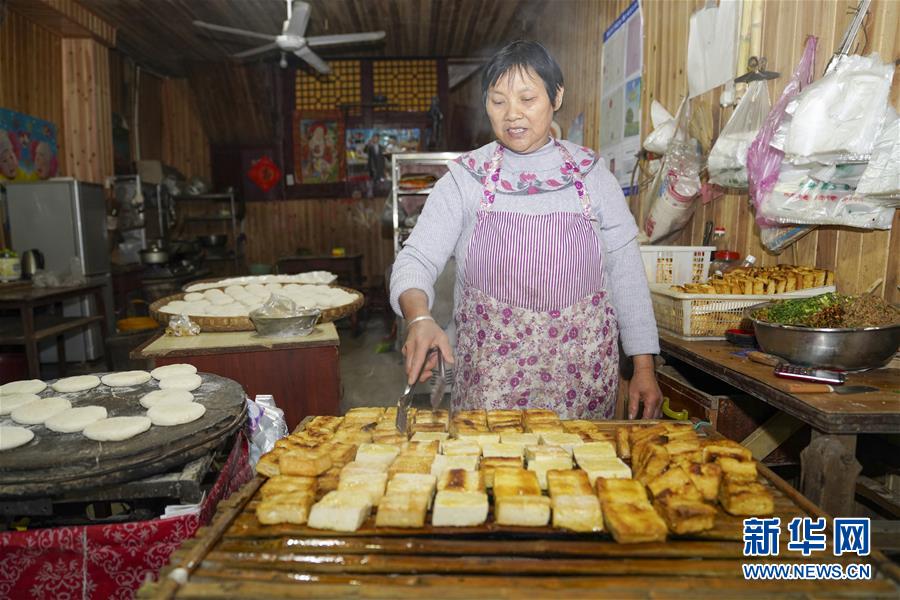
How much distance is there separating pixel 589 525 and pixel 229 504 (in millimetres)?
796

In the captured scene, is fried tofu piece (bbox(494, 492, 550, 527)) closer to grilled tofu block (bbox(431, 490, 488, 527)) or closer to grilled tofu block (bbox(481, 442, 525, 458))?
grilled tofu block (bbox(431, 490, 488, 527))

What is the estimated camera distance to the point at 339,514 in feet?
4.01

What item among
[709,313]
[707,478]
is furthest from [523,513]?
[709,313]

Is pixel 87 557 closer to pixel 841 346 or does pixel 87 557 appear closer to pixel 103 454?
pixel 103 454

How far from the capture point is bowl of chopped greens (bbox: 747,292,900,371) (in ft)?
6.45

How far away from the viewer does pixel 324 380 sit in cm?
305

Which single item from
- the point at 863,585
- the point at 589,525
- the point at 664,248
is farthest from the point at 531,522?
the point at 664,248

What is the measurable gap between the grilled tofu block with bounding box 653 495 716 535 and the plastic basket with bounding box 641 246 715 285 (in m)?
2.28

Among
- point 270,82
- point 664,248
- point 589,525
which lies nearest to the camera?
point 589,525

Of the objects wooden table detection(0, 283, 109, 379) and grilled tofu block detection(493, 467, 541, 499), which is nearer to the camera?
grilled tofu block detection(493, 467, 541, 499)

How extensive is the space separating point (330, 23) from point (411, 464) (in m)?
9.12

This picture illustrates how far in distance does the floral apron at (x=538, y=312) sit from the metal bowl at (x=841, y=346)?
0.62m

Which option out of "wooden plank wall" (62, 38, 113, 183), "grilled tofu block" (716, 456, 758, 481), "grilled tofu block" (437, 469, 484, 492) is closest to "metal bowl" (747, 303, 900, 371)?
"grilled tofu block" (716, 456, 758, 481)

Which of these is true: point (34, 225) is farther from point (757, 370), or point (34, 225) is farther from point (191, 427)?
point (757, 370)
